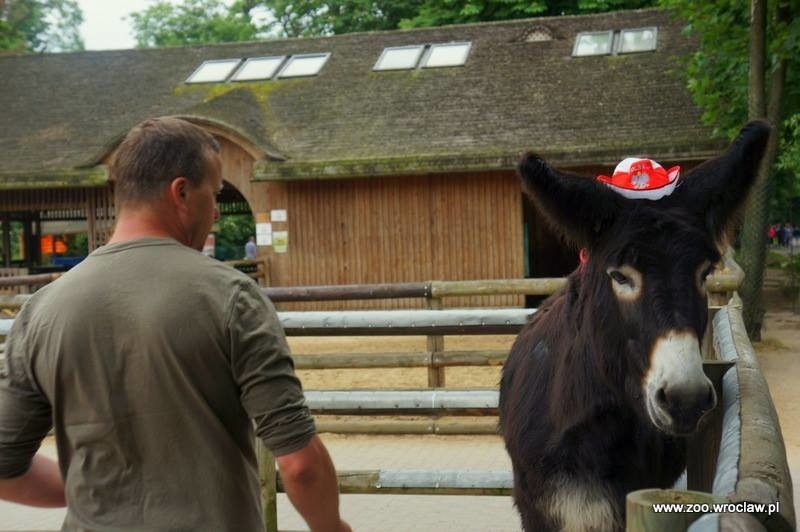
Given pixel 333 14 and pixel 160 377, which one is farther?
pixel 333 14

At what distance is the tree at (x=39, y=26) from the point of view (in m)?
35.1

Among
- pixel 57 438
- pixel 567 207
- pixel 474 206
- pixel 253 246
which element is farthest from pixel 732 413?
pixel 253 246

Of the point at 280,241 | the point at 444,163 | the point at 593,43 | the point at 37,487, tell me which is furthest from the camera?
the point at 593,43

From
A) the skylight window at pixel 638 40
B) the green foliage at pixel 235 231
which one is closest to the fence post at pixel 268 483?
the skylight window at pixel 638 40

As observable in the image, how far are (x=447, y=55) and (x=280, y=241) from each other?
6420 mm

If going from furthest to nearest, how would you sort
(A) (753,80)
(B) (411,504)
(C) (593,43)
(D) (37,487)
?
(C) (593,43) < (A) (753,80) < (B) (411,504) < (D) (37,487)

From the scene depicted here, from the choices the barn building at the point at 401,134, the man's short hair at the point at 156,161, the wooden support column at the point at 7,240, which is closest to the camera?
the man's short hair at the point at 156,161

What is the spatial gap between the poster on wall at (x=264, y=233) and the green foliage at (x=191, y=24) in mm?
25315

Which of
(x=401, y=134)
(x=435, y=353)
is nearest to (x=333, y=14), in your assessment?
(x=401, y=134)

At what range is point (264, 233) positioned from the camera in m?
18.3

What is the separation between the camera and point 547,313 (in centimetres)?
379

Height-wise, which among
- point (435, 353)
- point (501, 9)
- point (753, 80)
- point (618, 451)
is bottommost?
point (435, 353)

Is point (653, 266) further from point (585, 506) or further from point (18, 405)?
point (18, 405)

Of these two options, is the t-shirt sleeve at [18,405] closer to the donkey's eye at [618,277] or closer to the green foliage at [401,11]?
the donkey's eye at [618,277]
